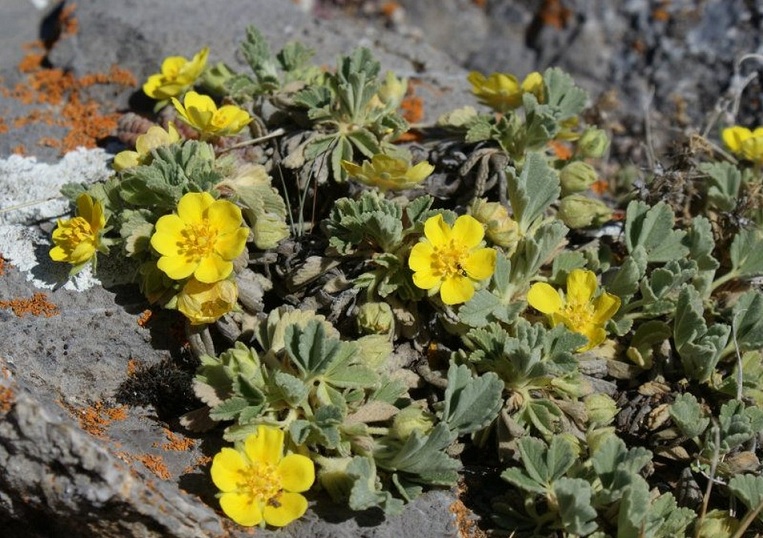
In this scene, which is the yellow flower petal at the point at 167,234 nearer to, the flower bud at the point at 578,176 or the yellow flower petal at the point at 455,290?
the yellow flower petal at the point at 455,290

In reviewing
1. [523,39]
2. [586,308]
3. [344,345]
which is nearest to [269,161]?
[344,345]

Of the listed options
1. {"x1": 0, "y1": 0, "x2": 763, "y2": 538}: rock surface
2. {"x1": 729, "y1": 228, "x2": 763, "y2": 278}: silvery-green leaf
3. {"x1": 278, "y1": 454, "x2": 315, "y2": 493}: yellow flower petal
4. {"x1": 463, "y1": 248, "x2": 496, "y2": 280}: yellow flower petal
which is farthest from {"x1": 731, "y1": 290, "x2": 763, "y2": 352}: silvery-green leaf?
{"x1": 278, "y1": 454, "x2": 315, "y2": 493}: yellow flower petal

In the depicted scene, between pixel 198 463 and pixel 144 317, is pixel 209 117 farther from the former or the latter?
pixel 198 463

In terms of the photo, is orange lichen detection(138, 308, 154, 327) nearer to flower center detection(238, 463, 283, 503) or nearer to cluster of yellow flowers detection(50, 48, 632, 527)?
cluster of yellow flowers detection(50, 48, 632, 527)

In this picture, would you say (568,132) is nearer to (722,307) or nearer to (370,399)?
(722,307)

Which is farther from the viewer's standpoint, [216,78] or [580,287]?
[216,78]

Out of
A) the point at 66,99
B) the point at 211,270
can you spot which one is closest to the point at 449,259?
the point at 211,270
